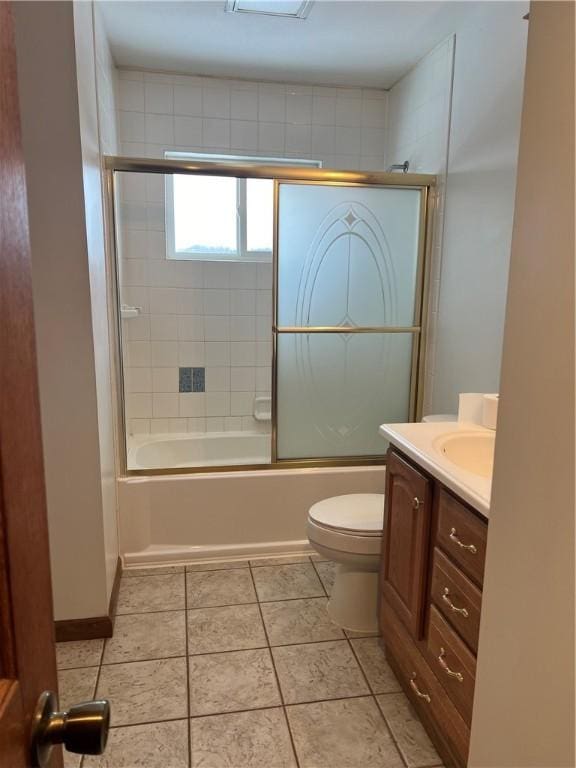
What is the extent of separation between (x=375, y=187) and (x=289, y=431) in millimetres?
1336

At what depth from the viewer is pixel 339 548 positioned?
2.13 m

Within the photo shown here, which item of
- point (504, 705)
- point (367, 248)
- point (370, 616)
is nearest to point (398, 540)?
point (370, 616)

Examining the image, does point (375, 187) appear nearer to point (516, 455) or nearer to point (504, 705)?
point (516, 455)

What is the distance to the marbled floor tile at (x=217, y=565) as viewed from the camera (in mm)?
2688

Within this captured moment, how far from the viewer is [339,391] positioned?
2887 mm

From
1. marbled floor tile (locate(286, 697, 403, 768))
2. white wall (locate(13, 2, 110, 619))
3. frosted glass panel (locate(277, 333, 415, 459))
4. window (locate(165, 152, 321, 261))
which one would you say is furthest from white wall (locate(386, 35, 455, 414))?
white wall (locate(13, 2, 110, 619))

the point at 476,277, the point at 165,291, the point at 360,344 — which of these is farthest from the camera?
the point at 165,291

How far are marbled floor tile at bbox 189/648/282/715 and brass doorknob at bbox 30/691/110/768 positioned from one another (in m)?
1.38

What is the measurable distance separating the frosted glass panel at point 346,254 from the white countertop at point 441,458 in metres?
0.96

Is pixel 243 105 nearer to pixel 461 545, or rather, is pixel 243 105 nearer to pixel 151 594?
pixel 151 594

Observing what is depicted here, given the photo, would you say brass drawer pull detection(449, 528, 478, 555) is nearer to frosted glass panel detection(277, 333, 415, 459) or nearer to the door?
the door

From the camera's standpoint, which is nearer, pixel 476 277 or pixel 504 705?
pixel 504 705

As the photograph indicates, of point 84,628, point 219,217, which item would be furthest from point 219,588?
point 219,217

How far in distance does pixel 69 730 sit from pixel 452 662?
1.19 m
